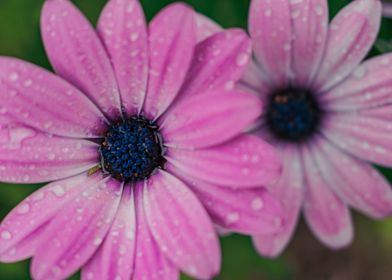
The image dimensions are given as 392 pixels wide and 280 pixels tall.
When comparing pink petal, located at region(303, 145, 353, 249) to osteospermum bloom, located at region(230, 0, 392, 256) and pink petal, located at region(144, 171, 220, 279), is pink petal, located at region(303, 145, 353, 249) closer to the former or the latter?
osteospermum bloom, located at region(230, 0, 392, 256)

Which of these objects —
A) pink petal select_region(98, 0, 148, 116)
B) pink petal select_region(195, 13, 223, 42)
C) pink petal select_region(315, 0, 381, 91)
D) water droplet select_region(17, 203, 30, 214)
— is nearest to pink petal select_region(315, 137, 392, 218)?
pink petal select_region(315, 0, 381, 91)

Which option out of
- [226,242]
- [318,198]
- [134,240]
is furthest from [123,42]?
[226,242]

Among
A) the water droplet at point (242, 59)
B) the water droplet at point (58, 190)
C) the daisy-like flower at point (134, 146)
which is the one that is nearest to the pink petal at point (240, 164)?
the daisy-like flower at point (134, 146)

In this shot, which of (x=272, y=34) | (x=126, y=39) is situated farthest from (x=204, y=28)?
(x=126, y=39)

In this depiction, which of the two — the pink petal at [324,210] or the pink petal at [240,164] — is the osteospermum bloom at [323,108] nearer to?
the pink petal at [324,210]

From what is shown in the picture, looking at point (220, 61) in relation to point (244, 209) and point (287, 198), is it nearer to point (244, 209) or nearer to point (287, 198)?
point (244, 209)

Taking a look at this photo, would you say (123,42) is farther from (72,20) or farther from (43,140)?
(43,140)
